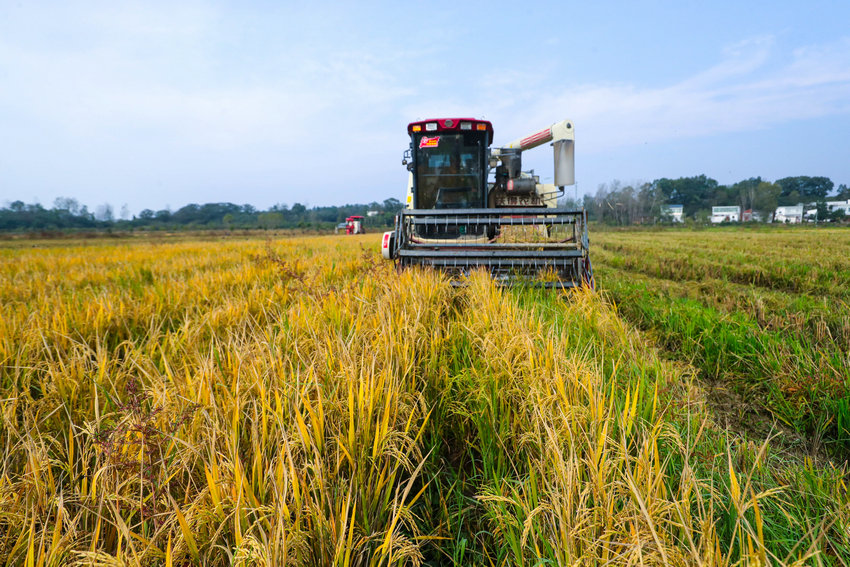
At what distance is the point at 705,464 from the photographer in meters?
1.36

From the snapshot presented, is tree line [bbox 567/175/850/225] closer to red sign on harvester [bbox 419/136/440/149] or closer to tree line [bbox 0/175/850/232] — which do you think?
tree line [bbox 0/175/850/232]

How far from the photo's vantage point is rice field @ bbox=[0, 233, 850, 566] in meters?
0.92

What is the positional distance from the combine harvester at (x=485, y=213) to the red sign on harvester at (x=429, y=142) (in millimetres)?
17

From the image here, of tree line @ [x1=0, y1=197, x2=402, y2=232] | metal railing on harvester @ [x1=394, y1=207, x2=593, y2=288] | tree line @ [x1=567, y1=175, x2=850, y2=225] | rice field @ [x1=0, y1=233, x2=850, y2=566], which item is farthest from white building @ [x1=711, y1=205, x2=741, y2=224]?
rice field @ [x1=0, y1=233, x2=850, y2=566]

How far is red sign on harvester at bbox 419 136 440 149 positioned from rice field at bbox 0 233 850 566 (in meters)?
4.36

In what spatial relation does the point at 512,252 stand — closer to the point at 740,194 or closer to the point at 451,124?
the point at 451,124

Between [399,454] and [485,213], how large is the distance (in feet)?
13.4

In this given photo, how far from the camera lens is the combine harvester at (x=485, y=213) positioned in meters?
4.60

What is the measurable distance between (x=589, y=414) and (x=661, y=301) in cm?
407

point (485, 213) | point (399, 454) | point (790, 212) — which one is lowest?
point (399, 454)

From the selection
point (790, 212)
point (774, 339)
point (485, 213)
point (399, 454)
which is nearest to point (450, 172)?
point (485, 213)

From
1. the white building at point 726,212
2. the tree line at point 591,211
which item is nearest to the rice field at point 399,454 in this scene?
the tree line at point 591,211

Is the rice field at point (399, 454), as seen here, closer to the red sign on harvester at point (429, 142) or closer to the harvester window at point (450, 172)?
the harvester window at point (450, 172)

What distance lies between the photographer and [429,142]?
677 cm
